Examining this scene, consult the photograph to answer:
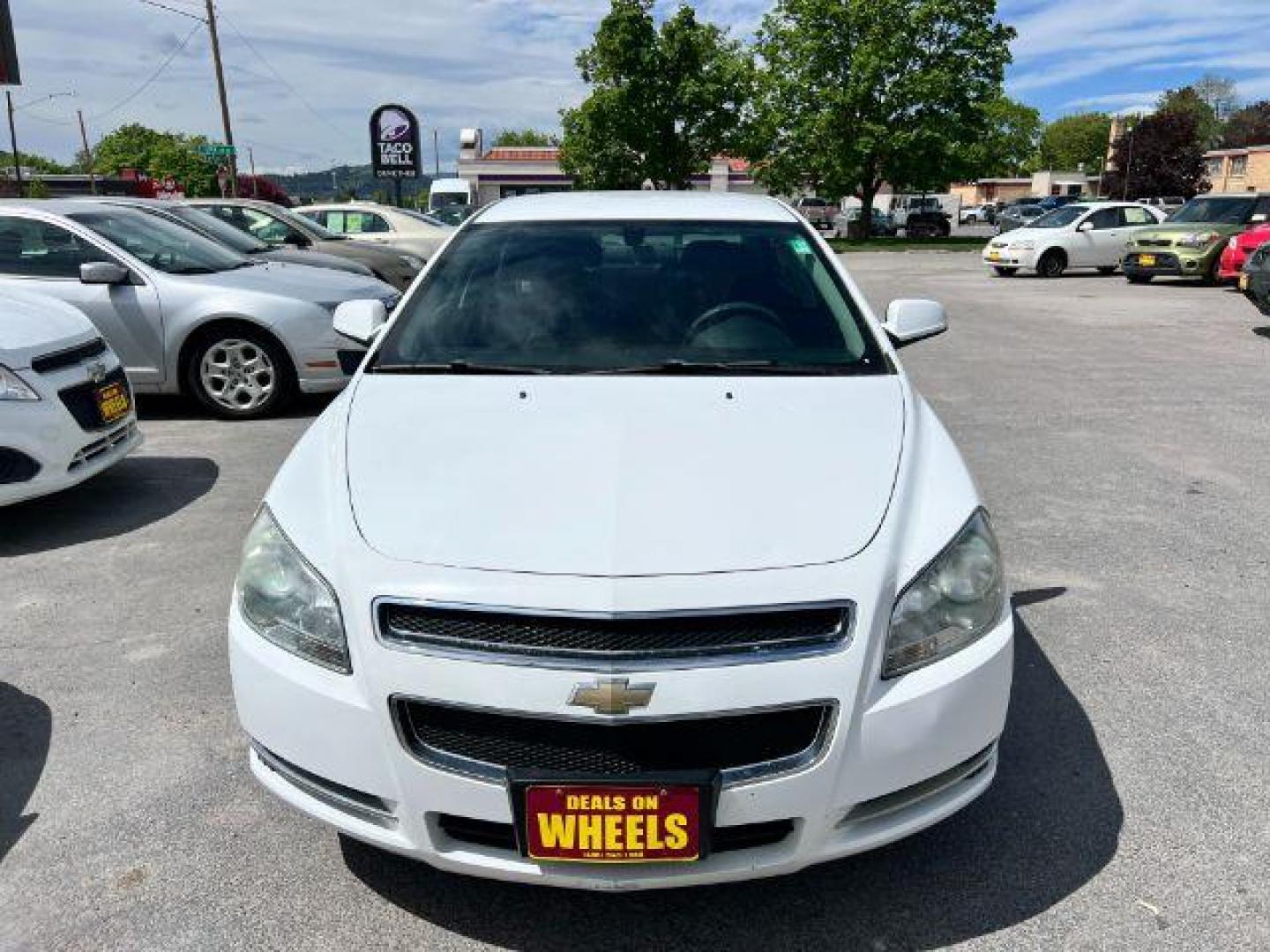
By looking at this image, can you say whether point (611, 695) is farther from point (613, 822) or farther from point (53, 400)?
point (53, 400)

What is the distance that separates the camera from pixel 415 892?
90.7 inches

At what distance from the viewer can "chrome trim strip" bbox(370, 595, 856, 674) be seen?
73.4 inches

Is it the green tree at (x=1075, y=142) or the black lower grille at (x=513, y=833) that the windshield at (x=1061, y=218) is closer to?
the black lower grille at (x=513, y=833)

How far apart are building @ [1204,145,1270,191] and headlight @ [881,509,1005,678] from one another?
73.8m

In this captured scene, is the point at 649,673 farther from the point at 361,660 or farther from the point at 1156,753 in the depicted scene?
the point at 1156,753

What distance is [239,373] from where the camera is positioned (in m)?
7.22

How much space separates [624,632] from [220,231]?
9.15 metres

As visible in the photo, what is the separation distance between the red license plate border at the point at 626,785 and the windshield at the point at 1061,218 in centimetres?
2065

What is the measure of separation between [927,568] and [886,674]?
27 cm

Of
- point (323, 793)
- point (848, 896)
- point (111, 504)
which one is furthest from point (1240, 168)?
point (323, 793)

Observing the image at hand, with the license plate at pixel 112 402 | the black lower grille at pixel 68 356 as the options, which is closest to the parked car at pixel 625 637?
the black lower grille at pixel 68 356

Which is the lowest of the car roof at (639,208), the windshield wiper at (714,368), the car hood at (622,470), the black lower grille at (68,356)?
the black lower grille at (68,356)

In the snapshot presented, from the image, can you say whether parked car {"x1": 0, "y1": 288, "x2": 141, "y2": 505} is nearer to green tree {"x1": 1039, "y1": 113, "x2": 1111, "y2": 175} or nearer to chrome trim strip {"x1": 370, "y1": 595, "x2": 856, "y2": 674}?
chrome trim strip {"x1": 370, "y1": 595, "x2": 856, "y2": 674}

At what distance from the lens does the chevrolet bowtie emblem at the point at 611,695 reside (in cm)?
183
